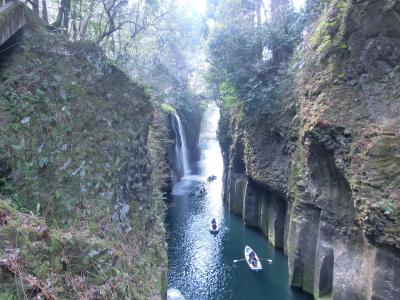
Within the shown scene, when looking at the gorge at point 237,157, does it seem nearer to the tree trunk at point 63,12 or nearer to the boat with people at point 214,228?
the tree trunk at point 63,12

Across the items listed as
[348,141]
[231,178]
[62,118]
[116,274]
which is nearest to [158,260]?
[116,274]

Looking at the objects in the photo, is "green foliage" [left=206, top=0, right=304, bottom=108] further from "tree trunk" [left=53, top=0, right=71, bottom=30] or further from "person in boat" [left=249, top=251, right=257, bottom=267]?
"tree trunk" [left=53, top=0, right=71, bottom=30]

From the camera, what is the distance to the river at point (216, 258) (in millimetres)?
17719

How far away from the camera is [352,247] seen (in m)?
14.4

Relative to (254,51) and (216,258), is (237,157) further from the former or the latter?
(216,258)

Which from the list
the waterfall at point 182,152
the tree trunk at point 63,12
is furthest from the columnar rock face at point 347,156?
the waterfall at point 182,152

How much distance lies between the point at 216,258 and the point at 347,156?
1138cm

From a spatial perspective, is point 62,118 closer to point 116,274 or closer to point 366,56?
point 116,274

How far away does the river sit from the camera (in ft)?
58.1

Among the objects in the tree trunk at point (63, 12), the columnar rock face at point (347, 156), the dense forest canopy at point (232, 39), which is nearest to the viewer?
the columnar rock face at point (347, 156)

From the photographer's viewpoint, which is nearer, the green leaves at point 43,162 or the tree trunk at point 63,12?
the green leaves at point 43,162

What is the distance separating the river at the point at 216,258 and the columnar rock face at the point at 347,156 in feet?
6.82

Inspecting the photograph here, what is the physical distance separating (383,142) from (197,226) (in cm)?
1749

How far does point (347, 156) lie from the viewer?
14.6 m
